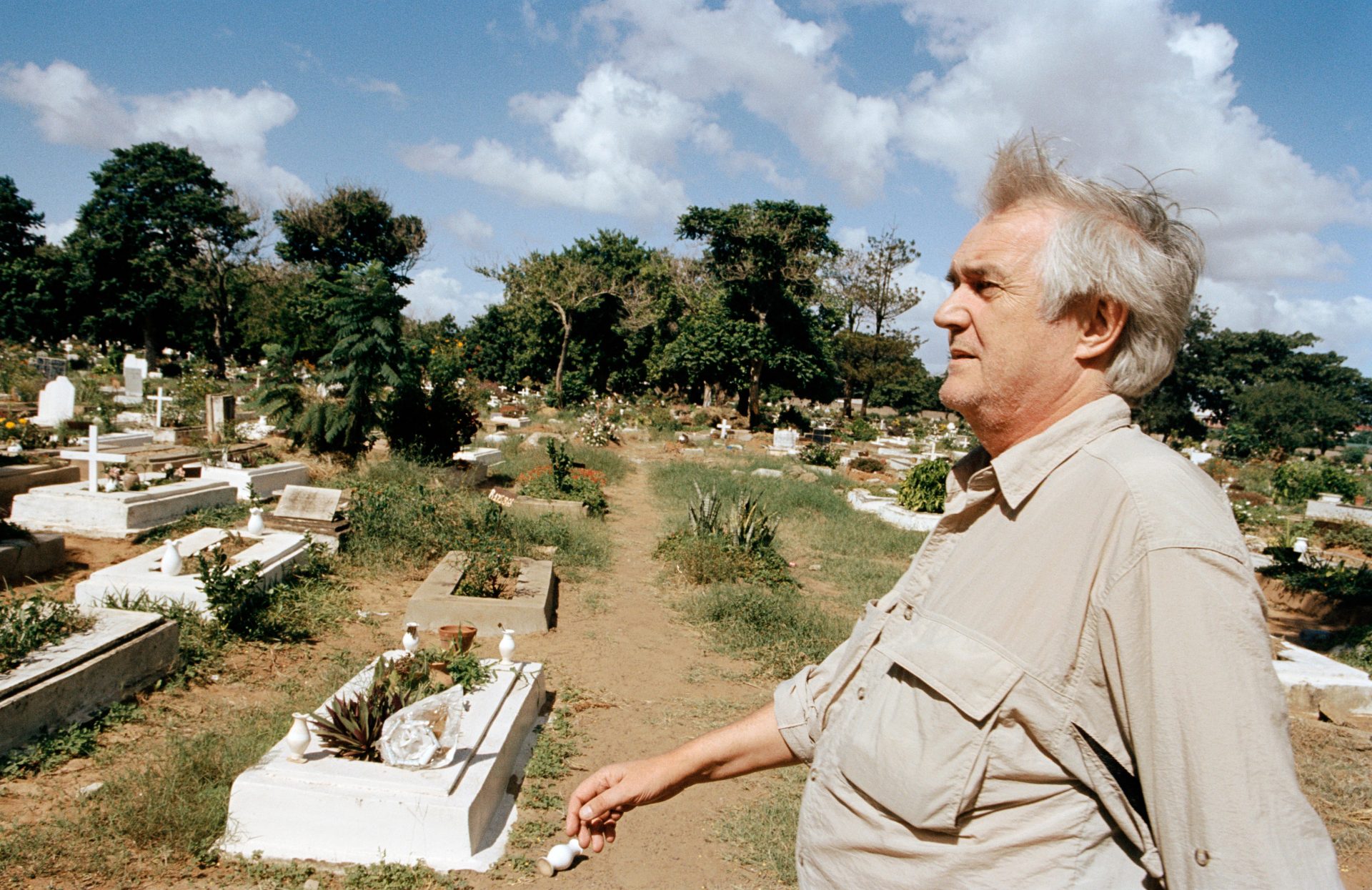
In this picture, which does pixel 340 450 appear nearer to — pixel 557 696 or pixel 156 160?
pixel 557 696

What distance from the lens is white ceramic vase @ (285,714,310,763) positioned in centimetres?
322

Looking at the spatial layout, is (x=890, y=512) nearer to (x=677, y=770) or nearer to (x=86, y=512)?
(x=86, y=512)

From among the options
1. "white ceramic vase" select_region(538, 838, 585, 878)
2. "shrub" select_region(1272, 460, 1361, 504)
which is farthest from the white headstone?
"shrub" select_region(1272, 460, 1361, 504)

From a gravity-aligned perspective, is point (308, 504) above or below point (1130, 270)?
below

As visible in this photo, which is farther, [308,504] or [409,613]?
[308,504]

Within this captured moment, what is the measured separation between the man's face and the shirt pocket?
1.19 ft

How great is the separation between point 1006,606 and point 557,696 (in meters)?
4.22

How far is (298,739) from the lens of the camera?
10.5 ft

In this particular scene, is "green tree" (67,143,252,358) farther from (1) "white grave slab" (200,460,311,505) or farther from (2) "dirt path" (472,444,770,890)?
(2) "dirt path" (472,444,770,890)

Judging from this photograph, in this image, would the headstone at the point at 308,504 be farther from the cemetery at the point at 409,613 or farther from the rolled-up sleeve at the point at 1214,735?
the rolled-up sleeve at the point at 1214,735

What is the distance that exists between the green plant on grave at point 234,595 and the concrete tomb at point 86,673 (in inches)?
18.8

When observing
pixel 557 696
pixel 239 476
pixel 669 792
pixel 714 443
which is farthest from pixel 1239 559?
pixel 714 443

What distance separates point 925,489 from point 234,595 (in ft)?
31.5

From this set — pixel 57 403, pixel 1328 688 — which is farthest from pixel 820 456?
pixel 57 403
